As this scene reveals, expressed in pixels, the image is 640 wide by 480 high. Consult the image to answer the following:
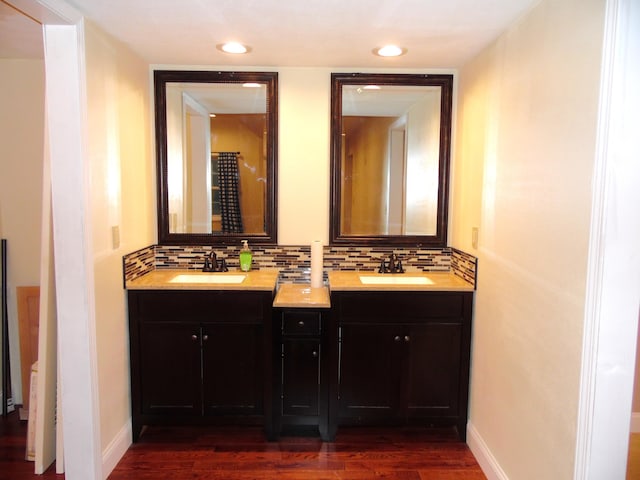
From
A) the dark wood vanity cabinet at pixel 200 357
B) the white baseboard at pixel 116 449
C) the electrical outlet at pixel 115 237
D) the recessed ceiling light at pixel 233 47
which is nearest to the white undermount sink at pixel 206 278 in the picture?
the dark wood vanity cabinet at pixel 200 357

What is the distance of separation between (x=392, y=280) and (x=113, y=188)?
1.72 m

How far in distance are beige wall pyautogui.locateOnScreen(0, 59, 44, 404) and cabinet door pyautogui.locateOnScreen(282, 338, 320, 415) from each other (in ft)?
5.69

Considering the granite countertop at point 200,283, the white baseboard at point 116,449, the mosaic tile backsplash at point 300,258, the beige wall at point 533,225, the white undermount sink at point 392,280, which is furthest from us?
the mosaic tile backsplash at point 300,258

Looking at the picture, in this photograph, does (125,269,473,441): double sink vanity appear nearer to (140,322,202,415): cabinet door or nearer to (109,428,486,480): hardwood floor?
(140,322,202,415): cabinet door

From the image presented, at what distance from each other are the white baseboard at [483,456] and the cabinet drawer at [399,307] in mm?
643

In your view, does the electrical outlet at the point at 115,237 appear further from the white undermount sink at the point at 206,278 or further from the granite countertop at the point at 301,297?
the granite countertop at the point at 301,297

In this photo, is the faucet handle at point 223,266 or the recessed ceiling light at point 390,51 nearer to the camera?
the recessed ceiling light at point 390,51

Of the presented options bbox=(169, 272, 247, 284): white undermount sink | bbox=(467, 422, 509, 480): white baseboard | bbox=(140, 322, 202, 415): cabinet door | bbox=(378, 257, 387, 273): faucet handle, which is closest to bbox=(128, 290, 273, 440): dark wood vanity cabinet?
bbox=(140, 322, 202, 415): cabinet door

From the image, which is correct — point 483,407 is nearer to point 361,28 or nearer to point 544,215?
point 544,215

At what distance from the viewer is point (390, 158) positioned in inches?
113

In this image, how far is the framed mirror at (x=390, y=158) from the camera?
2.84 meters

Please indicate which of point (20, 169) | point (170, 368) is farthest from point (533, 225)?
point (20, 169)

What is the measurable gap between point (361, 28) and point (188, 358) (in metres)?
2.02

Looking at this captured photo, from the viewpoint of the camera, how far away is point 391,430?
2684 millimetres
